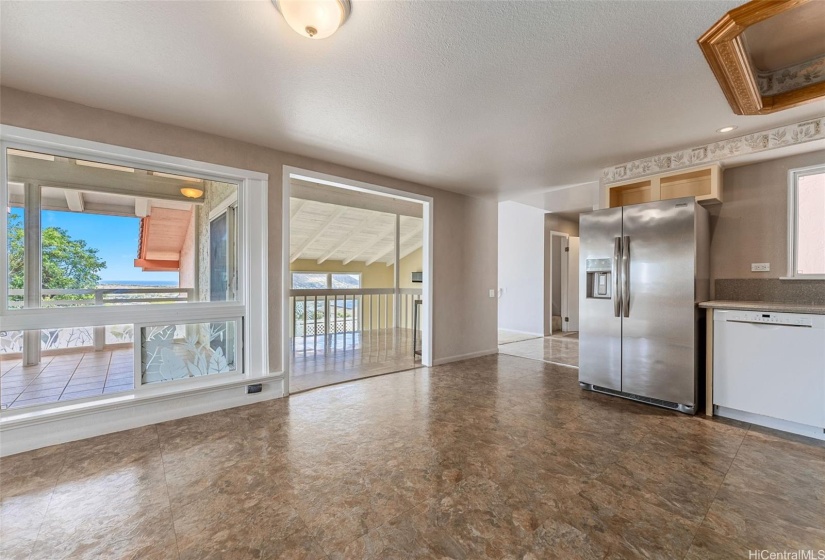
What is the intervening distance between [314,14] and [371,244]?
8.19 meters

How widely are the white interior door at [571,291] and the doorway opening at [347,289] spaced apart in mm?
3416

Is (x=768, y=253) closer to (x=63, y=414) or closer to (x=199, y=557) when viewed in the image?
(x=199, y=557)

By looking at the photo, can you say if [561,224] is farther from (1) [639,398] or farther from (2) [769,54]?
(2) [769,54]

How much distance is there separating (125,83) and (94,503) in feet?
8.42

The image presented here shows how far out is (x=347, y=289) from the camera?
5.76 meters

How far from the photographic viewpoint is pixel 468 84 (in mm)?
2248

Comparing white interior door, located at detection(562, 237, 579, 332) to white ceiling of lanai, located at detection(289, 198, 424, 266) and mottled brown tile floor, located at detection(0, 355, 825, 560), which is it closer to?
white ceiling of lanai, located at detection(289, 198, 424, 266)

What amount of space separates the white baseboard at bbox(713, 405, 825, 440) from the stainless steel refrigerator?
0.76ft

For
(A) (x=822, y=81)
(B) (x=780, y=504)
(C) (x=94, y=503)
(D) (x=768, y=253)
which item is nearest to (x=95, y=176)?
(C) (x=94, y=503)

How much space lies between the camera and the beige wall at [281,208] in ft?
8.20

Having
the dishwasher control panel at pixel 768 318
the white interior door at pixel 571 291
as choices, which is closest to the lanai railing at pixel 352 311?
the white interior door at pixel 571 291

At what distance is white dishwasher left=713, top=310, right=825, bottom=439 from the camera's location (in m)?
2.55

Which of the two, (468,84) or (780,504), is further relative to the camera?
(468,84)

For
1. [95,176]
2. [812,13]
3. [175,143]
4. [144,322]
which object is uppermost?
[812,13]
